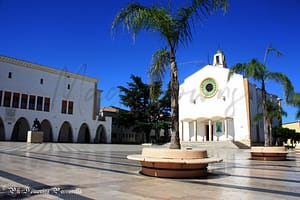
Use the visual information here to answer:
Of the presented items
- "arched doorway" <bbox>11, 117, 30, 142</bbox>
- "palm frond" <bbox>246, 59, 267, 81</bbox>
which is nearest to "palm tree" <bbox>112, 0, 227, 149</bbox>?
"palm frond" <bbox>246, 59, 267, 81</bbox>

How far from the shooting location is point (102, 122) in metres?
42.5

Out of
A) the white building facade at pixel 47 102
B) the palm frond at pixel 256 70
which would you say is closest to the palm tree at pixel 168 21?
the palm frond at pixel 256 70

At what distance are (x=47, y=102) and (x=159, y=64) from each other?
30.7 metres

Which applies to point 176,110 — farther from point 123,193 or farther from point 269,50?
point 269,50

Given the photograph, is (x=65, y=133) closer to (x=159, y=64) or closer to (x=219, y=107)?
(x=219, y=107)

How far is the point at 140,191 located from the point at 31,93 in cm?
3264

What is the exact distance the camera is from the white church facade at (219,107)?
3506cm

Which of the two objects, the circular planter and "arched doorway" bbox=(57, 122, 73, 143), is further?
"arched doorway" bbox=(57, 122, 73, 143)

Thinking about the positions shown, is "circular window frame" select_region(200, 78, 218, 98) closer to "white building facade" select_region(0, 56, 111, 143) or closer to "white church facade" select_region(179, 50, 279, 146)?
"white church facade" select_region(179, 50, 279, 146)

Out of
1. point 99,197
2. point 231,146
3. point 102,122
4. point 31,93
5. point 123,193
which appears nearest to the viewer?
point 99,197

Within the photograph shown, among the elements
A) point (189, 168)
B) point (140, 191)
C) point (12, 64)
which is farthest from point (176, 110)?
point (12, 64)

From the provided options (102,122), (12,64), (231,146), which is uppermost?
(12,64)

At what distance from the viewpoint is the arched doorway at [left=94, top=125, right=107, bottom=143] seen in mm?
43844

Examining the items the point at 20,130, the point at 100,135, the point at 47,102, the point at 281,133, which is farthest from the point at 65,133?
the point at 281,133
